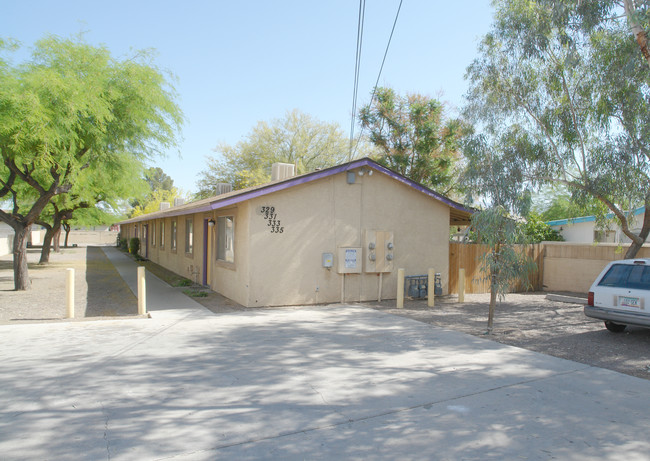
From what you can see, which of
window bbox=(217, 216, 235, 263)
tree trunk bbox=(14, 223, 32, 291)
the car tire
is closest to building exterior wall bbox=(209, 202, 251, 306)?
window bbox=(217, 216, 235, 263)

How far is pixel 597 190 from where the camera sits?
36.1ft

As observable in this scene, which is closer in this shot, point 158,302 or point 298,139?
point 158,302

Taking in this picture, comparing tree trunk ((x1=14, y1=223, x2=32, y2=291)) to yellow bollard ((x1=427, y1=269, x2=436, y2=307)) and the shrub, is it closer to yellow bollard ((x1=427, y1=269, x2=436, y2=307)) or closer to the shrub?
yellow bollard ((x1=427, y1=269, x2=436, y2=307))

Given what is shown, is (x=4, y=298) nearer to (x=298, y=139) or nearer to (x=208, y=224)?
(x=208, y=224)

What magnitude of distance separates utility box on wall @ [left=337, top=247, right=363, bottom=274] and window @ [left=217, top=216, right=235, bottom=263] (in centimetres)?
286

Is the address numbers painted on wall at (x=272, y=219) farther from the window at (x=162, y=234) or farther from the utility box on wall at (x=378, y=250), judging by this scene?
the window at (x=162, y=234)

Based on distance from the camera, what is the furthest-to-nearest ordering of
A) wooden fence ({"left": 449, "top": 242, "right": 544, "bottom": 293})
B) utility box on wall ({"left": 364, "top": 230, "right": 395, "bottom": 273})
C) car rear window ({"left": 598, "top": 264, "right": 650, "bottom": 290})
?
wooden fence ({"left": 449, "top": 242, "right": 544, "bottom": 293}) < utility box on wall ({"left": 364, "top": 230, "right": 395, "bottom": 273}) < car rear window ({"left": 598, "top": 264, "right": 650, "bottom": 290})

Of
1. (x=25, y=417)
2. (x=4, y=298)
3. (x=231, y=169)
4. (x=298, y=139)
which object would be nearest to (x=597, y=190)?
(x=25, y=417)

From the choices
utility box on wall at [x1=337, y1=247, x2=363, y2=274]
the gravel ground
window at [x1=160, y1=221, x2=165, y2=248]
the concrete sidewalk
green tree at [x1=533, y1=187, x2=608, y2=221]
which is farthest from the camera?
green tree at [x1=533, y1=187, x2=608, y2=221]

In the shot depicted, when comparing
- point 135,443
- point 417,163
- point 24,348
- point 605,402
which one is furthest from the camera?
point 417,163

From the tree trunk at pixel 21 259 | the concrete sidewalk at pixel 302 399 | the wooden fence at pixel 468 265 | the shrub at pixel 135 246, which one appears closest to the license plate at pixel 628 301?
the concrete sidewalk at pixel 302 399

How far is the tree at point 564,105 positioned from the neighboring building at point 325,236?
98.3 inches

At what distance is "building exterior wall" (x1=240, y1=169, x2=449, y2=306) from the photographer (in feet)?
36.6

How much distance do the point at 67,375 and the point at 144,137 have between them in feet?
32.2
